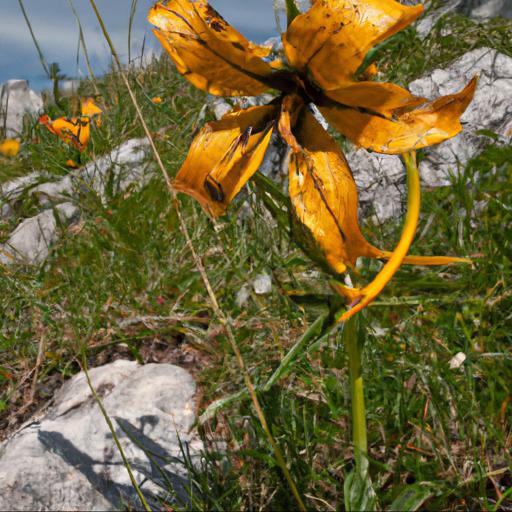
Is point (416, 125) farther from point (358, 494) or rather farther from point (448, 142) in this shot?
point (448, 142)

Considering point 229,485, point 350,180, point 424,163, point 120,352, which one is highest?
point 350,180

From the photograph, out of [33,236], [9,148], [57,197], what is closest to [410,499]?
[33,236]

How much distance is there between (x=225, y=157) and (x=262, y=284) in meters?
1.24

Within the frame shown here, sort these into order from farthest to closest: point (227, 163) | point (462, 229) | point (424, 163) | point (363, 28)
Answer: point (424, 163), point (462, 229), point (227, 163), point (363, 28)

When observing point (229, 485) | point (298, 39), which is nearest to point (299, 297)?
point (298, 39)

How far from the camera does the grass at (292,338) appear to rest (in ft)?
3.94

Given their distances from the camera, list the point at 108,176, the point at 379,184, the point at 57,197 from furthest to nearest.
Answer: the point at 57,197
the point at 108,176
the point at 379,184

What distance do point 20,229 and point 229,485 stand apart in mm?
2234

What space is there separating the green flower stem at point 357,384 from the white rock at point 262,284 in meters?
1.08

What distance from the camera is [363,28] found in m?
0.73

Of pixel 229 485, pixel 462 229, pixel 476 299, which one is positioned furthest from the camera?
pixel 462 229

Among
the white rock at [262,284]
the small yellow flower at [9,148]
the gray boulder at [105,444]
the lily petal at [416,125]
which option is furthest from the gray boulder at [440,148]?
the small yellow flower at [9,148]

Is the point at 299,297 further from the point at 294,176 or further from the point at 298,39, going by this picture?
the point at 298,39

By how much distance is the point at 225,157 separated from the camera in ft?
2.81
